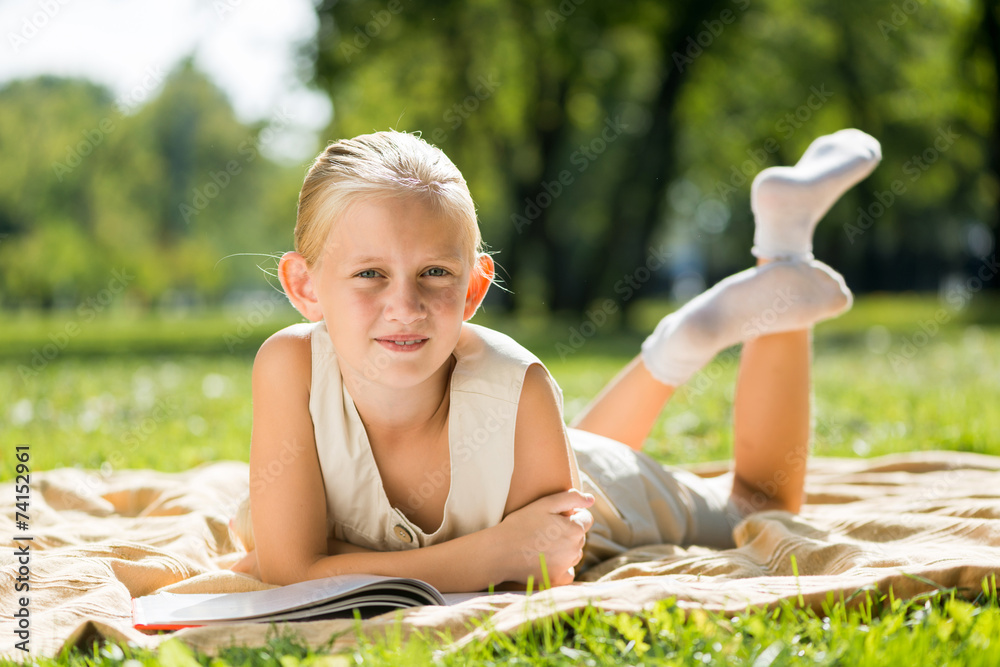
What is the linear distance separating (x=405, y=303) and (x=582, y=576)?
0.95 m

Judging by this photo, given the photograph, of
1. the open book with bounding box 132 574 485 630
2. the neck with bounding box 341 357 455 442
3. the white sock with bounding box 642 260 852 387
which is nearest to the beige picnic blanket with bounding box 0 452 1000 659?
the open book with bounding box 132 574 485 630

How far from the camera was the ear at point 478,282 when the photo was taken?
2.24 metres

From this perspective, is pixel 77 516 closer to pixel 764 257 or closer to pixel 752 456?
pixel 752 456

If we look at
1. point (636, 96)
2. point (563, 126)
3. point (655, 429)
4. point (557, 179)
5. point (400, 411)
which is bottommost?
point (655, 429)

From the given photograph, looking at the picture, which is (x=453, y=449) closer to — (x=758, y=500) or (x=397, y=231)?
(x=397, y=231)

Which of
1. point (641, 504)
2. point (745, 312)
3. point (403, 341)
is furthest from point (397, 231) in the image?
point (745, 312)

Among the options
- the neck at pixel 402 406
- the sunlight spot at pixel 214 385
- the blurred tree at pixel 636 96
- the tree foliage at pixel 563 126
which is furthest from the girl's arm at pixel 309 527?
the blurred tree at pixel 636 96

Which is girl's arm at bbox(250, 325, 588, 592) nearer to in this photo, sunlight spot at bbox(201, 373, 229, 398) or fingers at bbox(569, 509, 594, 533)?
fingers at bbox(569, 509, 594, 533)

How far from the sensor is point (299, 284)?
2.27m

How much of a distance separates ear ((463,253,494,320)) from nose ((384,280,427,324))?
25cm

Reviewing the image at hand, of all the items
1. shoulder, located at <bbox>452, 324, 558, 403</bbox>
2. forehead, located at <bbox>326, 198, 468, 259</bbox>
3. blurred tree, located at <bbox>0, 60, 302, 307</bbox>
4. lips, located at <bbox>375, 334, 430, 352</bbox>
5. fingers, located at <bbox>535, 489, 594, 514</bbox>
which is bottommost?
fingers, located at <bbox>535, 489, 594, 514</bbox>

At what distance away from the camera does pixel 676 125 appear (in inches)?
632

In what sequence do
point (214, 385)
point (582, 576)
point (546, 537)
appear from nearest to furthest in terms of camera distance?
point (546, 537)
point (582, 576)
point (214, 385)

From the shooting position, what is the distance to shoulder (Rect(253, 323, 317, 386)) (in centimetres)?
223
